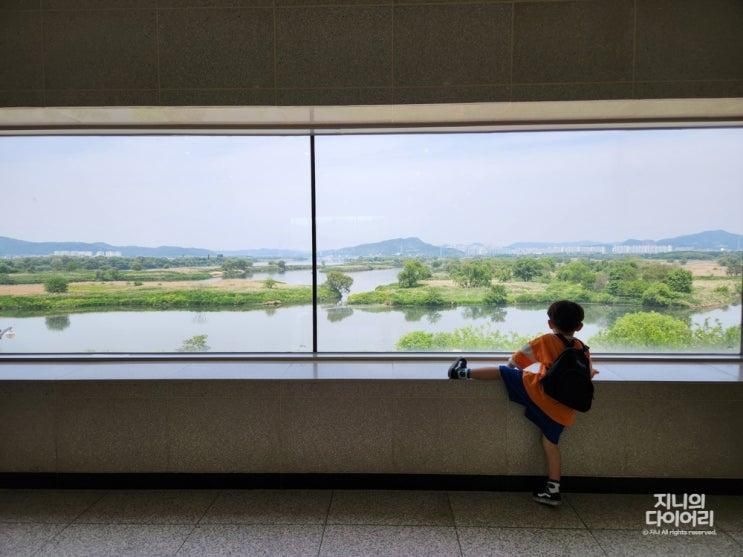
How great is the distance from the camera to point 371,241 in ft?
11.7

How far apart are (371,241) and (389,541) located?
221 centimetres

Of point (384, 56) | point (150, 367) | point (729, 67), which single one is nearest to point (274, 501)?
point (150, 367)

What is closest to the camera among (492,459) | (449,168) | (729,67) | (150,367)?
(729,67)

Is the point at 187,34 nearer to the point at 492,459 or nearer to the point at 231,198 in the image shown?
the point at 231,198

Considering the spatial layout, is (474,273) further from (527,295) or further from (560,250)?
(560,250)

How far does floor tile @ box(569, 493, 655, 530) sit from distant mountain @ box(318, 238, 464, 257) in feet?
6.58

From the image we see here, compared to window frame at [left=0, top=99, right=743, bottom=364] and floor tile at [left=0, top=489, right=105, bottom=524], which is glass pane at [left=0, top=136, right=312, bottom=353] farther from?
floor tile at [left=0, top=489, right=105, bottom=524]

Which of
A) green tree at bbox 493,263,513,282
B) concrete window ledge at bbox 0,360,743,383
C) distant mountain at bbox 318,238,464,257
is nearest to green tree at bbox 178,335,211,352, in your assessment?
concrete window ledge at bbox 0,360,743,383

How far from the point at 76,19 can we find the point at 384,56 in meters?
2.17

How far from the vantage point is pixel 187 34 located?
9.26ft

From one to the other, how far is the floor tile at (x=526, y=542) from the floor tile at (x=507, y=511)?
61mm

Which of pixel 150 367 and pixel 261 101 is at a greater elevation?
pixel 261 101

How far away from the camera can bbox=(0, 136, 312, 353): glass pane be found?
356 cm

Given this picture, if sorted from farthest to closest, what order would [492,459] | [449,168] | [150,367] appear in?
[449,168] < [150,367] < [492,459]
